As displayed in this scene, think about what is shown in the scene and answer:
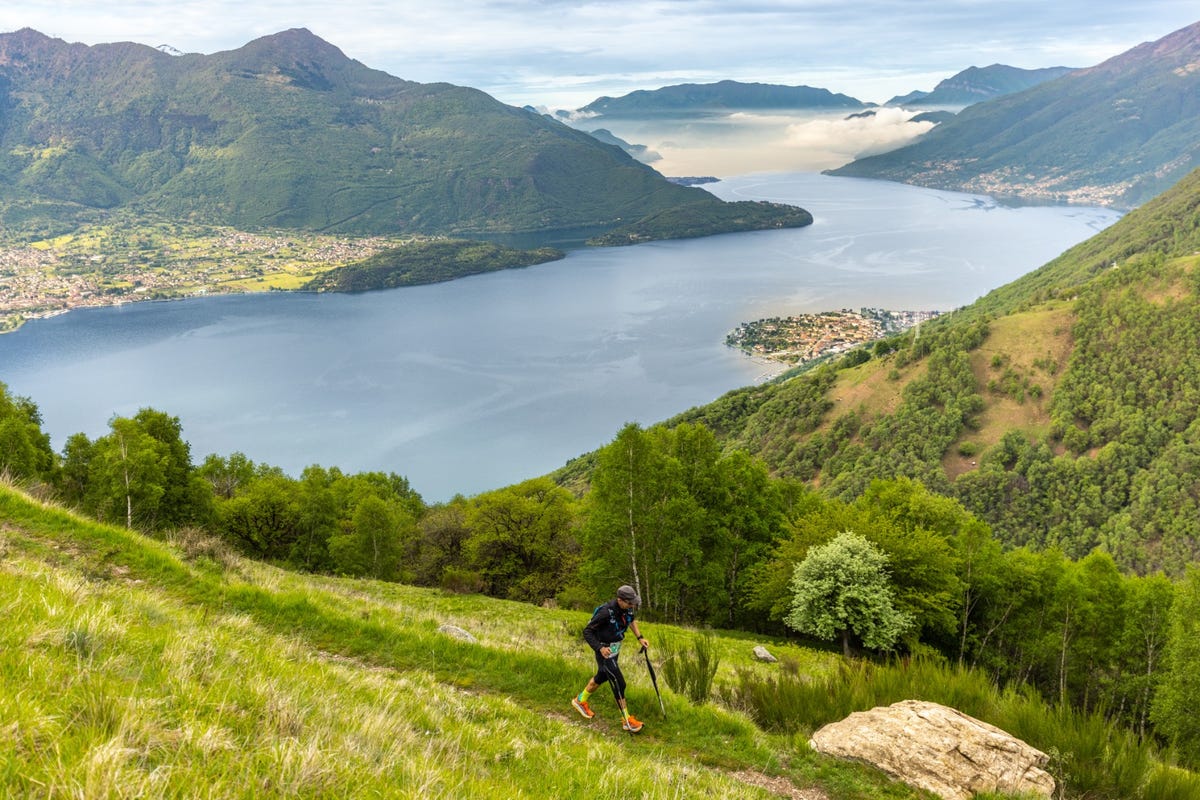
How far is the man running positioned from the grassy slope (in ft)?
0.86

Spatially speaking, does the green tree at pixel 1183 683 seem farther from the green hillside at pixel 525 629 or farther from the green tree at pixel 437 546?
the green tree at pixel 437 546

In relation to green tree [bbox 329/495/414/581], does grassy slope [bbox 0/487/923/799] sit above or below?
above

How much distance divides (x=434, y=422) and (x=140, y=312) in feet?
396

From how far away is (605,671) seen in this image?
24.9 ft

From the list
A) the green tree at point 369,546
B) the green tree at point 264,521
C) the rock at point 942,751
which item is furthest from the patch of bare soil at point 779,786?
the green tree at point 264,521

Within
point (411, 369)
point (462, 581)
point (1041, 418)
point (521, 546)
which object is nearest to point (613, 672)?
point (462, 581)

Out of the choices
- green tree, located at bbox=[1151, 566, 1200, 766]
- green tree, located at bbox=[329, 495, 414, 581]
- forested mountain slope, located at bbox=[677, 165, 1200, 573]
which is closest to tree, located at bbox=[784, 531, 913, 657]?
green tree, located at bbox=[1151, 566, 1200, 766]

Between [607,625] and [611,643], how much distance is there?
0.76 ft

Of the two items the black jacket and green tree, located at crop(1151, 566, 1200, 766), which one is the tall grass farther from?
green tree, located at crop(1151, 566, 1200, 766)

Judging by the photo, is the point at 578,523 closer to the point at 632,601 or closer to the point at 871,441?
the point at 632,601

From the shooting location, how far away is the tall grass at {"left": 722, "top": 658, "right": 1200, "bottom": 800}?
7.32 meters

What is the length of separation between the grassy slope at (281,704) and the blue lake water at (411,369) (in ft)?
244

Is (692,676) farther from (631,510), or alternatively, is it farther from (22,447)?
(22,447)

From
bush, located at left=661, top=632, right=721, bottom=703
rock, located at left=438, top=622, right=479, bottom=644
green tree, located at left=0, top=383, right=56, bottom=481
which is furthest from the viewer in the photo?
green tree, located at left=0, top=383, right=56, bottom=481
